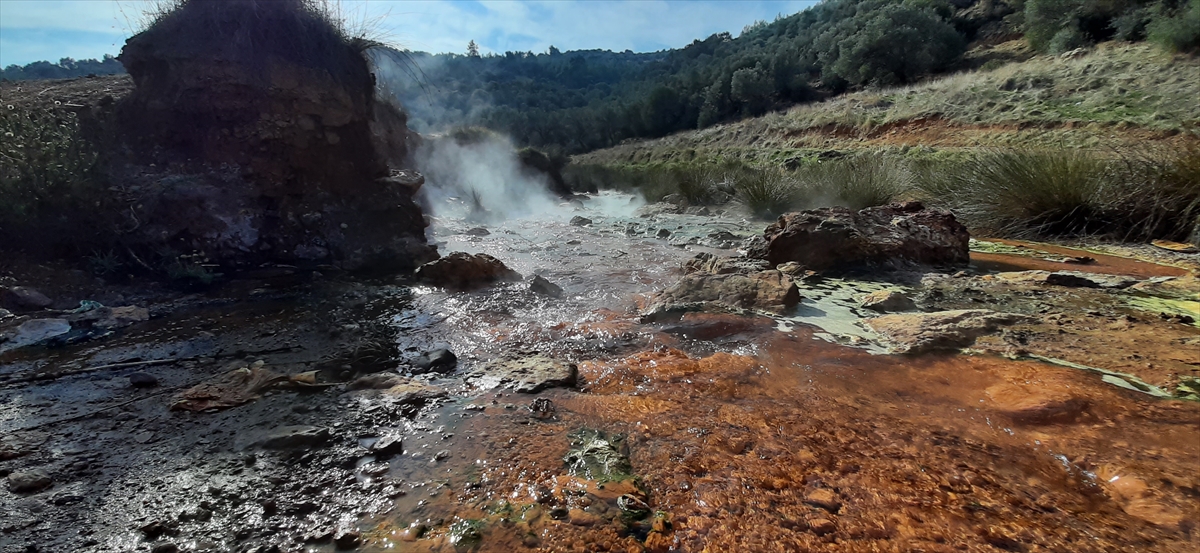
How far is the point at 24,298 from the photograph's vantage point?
4.04 metres

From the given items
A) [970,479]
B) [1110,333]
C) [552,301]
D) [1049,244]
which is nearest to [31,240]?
[552,301]

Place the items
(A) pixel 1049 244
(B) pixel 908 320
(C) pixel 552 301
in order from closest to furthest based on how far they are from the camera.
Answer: (B) pixel 908 320, (C) pixel 552 301, (A) pixel 1049 244

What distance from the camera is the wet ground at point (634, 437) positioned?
1.66m

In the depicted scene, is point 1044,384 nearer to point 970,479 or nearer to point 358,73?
point 970,479

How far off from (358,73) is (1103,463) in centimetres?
798

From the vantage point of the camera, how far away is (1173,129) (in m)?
11.9

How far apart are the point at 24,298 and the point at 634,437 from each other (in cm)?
486

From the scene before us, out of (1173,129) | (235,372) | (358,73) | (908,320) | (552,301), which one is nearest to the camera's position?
(235,372)

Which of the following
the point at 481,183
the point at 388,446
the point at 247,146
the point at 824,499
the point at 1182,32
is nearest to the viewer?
the point at 824,499

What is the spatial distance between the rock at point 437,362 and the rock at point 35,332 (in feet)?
8.59

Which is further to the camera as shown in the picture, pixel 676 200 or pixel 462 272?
pixel 676 200

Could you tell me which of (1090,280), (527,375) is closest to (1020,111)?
(1090,280)

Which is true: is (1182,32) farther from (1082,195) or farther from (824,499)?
(824,499)

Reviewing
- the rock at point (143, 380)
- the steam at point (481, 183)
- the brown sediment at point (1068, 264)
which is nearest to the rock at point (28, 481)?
the rock at point (143, 380)
